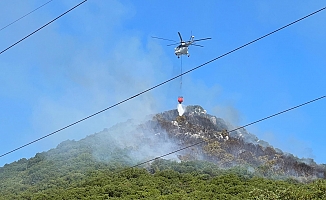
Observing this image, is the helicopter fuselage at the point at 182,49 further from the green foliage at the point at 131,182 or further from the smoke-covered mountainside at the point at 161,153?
the smoke-covered mountainside at the point at 161,153

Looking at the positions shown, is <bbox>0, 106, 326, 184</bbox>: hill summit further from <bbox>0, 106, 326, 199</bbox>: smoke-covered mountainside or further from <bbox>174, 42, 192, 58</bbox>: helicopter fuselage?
<bbox>174, 42, 192, 58</bbox>: helicopter fuselage

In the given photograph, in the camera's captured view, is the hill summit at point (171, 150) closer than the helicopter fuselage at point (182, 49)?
No

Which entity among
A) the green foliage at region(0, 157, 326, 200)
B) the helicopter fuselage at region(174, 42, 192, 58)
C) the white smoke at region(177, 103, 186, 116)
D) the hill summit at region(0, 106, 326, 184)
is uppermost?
the white smoke at region(177, 103, 186, 116)

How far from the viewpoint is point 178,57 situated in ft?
78.2

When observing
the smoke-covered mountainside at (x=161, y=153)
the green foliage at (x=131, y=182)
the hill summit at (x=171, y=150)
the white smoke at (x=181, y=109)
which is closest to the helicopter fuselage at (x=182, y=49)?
the green foliage at (x=131, y=182)

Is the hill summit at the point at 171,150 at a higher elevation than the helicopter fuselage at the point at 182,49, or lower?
higher

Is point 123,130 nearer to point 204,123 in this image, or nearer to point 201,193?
point 204,123

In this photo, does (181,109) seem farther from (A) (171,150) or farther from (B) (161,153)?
(B) (161,153)

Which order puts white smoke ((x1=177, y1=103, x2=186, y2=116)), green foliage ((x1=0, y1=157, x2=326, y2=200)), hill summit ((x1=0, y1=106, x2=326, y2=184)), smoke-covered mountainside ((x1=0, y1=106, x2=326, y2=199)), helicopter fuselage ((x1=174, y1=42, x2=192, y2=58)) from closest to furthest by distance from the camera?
helicopter fuselage ((x1=174, y1=42, x2=192, y2=58)), green foliage ((x1=0, y1=157, x2=326, y2=200)), smoke-covered mountainside ((x1=0, y1=106, x2=326, y2=199)), hill summit ((x1=0, y1=106, x2=326, y2=184)), white smoke ((x1=177, y1=103, x2=186, y2=116))

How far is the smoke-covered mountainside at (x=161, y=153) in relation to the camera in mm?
85312

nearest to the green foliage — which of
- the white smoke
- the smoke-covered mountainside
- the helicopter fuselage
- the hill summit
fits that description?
the smoke-covered mountainside

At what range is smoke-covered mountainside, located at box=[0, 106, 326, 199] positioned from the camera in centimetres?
8531

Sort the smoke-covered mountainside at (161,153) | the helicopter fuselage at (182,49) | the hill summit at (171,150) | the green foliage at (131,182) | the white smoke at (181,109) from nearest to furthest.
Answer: the helicopter fuselage at (182,49) < the green foliage at (131,182) < the smoke-covered mountainside at (161,153) < the hill summit at (171,150) < the white smoke at (181,109)

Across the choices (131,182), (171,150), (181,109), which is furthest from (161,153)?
Result: (131,182)
